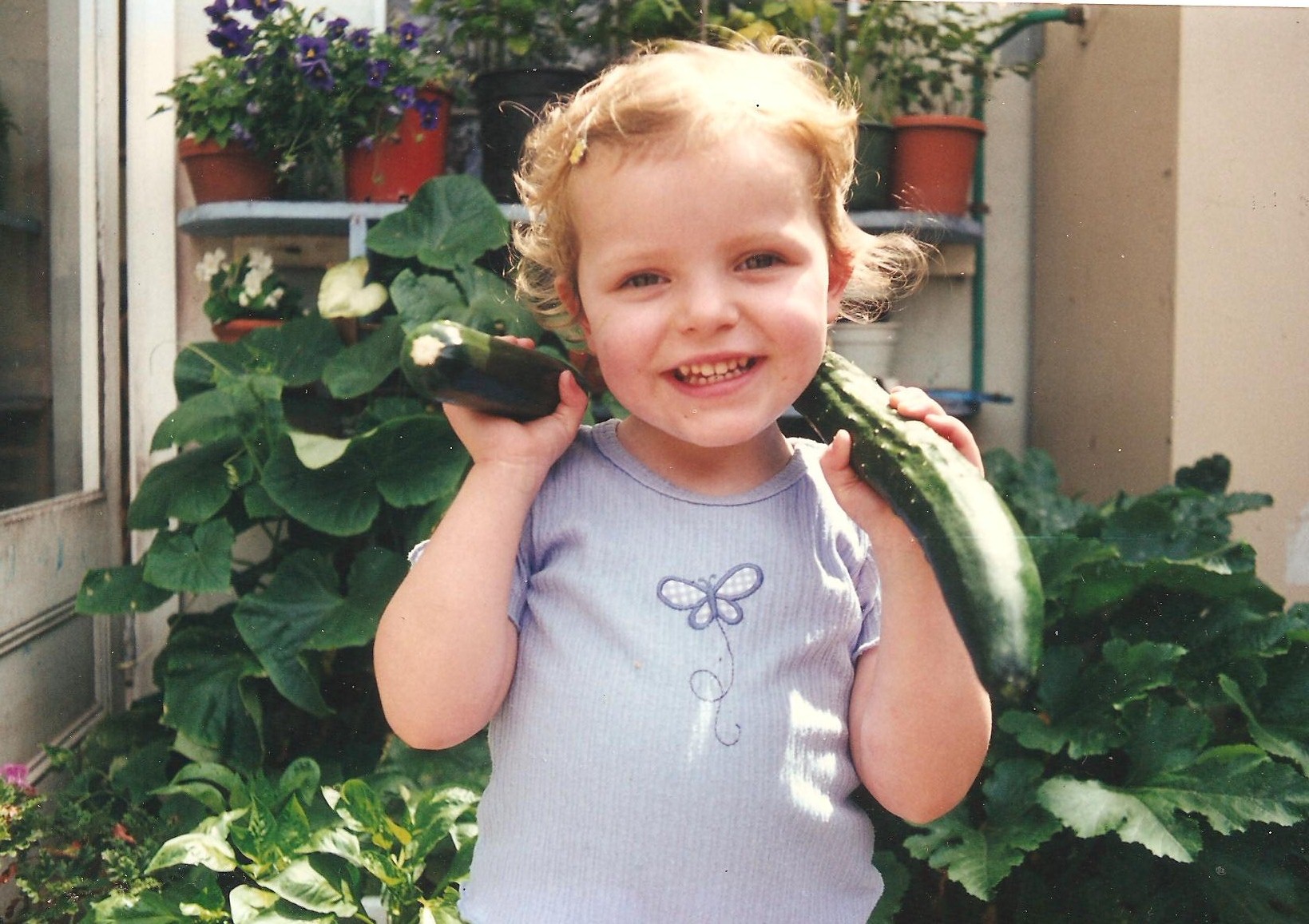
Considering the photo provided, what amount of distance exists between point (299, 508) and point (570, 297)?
5.14 ft

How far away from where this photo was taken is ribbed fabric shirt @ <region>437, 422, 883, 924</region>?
1042 millimetres

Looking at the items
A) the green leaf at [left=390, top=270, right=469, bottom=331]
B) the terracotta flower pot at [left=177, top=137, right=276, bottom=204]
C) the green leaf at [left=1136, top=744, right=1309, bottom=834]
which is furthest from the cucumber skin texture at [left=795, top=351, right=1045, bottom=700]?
the terracotta flower pot at [left=177, top=137, right=276, bottom=204]

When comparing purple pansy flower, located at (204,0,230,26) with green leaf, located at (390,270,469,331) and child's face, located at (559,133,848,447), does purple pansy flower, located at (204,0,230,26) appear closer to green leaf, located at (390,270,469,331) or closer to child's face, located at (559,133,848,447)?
green leaf, located at (390,270,469,331)

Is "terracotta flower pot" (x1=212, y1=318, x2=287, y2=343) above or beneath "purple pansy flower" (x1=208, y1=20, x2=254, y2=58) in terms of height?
beneath

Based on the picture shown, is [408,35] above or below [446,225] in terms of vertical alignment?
above

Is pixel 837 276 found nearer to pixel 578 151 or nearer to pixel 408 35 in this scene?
pixel 578 151

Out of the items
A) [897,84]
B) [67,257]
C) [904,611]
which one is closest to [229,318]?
[67,257]

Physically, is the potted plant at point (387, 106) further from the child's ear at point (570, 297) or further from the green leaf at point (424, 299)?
the child's ear at point (570, 297)

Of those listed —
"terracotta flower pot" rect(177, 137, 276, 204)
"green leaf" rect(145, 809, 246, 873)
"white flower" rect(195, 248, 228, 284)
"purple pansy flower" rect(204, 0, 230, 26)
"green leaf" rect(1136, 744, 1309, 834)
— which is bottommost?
"green leaf" rect(145, 809, 246, 873)

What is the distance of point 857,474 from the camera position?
106cm

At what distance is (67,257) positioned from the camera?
2.83 metres

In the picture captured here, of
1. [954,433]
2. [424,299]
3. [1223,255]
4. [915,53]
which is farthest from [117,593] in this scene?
[1223,255]

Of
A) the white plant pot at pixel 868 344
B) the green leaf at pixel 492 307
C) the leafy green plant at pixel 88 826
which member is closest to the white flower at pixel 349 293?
the green leaf at pixel 492 307

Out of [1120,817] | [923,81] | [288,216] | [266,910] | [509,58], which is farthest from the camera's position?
[923,81]
